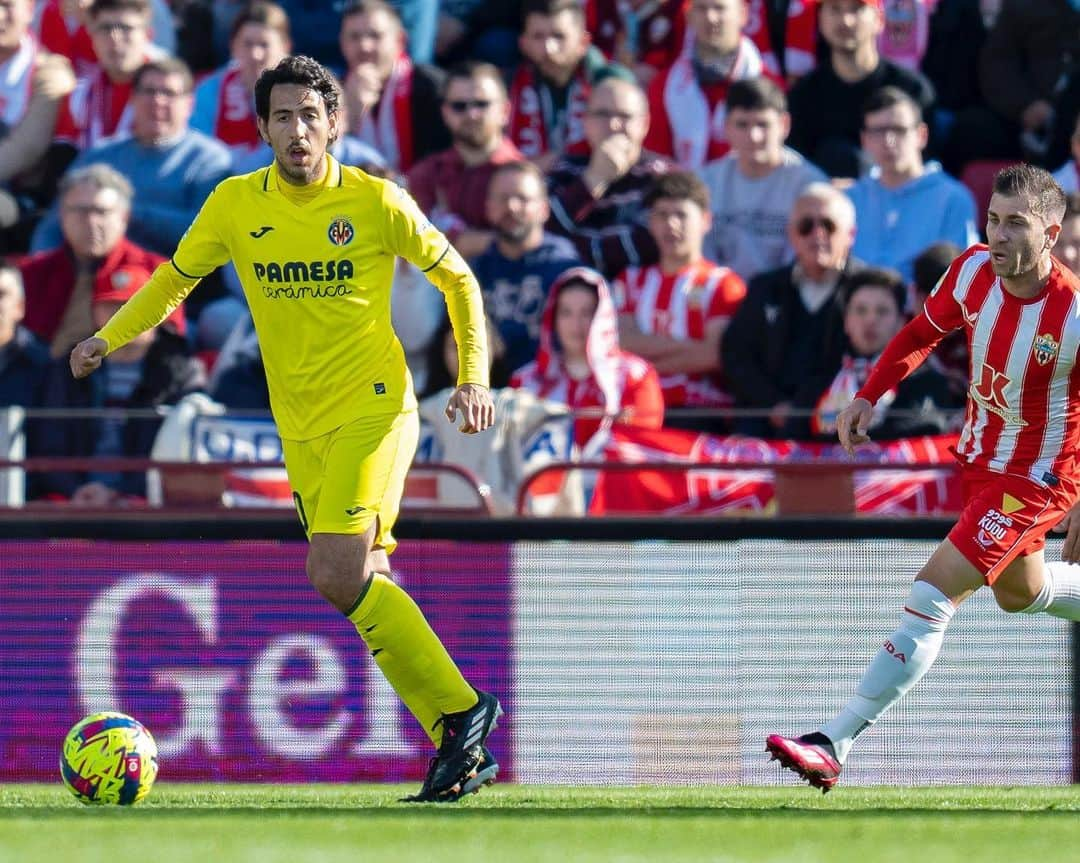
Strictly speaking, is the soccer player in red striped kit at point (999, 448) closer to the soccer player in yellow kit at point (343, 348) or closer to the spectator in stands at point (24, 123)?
the soccer player in yellow kit at point (343, 348)

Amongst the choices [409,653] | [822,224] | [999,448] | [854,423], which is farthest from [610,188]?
[409,653]

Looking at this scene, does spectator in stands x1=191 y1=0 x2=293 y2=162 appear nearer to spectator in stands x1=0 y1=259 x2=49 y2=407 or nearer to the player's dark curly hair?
spectator in stands x1=0 y1=259 x2=49 y2=407

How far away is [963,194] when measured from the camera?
1102 centimetres

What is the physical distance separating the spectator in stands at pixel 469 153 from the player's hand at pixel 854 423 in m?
4.51

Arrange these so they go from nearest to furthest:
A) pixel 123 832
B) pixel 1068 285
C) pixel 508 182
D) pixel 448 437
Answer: pixel 123 832, pixel 1068 285, pixel 448 437, pixel 508 182

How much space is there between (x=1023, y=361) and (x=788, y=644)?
212cm

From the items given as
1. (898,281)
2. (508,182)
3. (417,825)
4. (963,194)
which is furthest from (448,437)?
(417,825)

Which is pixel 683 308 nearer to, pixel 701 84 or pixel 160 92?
pixel 701 84

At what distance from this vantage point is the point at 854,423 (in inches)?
274

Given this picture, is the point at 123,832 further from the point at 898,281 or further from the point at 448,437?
the point at 898,281

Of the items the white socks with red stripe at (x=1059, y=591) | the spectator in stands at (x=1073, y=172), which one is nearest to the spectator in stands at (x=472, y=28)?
the spectator in stands at (x=1073, y=172)

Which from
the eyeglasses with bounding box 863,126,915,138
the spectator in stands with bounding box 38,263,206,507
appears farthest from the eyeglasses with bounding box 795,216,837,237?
the spectator in stands with bounding box 38,263,206,507

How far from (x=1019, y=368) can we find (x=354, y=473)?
7.35 ft

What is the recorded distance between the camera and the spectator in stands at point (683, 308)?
35.3ft
